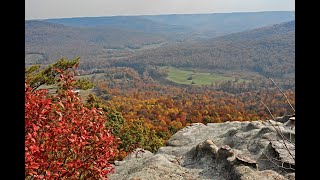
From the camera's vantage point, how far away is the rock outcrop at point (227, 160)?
8.24 m

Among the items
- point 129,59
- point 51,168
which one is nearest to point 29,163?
point 51,168

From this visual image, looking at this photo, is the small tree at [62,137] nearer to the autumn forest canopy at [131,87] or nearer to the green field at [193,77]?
the autumn forest canopy at [131,87]

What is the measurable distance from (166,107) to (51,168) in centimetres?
3017

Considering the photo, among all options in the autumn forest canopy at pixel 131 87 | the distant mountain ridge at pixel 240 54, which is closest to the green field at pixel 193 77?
the autumn forest canopy at pixel 131 87

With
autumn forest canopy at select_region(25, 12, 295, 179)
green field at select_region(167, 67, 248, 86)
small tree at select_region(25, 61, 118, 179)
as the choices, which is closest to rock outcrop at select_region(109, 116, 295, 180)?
autumn forest canopy at select_region(25, 12, 295, 179)

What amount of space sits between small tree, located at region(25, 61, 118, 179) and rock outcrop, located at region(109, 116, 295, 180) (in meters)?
3.01

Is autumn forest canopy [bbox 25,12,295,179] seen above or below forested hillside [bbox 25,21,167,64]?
below

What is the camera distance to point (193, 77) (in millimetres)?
81000

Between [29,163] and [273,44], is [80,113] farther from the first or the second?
[273,44]

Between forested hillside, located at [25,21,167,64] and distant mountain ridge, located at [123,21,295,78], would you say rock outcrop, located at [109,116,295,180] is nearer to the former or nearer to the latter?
distant mountain ridge, located at [123,21,295,78]

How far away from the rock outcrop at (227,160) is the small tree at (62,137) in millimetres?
3007

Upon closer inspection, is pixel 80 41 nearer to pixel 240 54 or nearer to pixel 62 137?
pixel 240 54

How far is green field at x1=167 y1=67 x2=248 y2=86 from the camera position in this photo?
74375 millimetres
